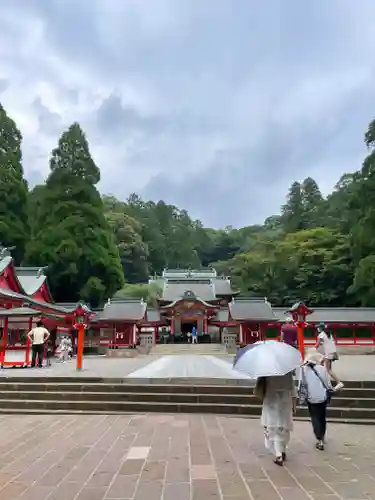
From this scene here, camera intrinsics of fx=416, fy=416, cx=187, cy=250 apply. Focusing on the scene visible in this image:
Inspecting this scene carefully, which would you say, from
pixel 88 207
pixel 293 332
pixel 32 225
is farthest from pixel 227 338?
pixel 32 225

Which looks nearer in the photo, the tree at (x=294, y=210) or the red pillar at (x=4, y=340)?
the red pillar at (x=4, y=340)

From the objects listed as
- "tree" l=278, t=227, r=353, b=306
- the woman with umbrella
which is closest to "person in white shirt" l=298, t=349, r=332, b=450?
the woman with umbrella

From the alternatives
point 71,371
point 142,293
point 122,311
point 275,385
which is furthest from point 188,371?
point 142,293

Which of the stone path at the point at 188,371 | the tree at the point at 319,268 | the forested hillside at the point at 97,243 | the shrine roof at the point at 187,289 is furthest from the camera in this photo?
the shrine roof at the point at 187,289

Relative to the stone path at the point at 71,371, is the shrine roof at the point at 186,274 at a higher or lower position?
higher

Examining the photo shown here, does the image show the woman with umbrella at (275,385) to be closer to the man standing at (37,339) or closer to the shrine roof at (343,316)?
the man standing at (37,339)

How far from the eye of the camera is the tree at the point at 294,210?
59062 millimetres

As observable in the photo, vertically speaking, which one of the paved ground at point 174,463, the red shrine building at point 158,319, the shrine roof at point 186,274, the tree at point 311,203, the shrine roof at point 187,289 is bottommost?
the paved ground at point 174,463

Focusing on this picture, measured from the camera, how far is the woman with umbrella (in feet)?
A: 16.1

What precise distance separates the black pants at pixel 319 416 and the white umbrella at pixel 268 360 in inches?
41.0

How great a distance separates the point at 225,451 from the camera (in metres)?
5.66

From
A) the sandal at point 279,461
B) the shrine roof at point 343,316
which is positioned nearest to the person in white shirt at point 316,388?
the sandal at point 279,461

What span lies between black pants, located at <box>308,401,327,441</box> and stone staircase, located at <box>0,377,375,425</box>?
2293 mm

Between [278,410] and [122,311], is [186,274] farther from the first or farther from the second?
[278,410]
